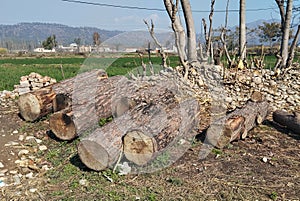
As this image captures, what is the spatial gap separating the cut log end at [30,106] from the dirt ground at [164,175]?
0.56 m

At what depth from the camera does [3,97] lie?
678 centimetres

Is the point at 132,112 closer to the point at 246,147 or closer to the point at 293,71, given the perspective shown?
the point at 246,147

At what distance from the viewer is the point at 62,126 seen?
420cm

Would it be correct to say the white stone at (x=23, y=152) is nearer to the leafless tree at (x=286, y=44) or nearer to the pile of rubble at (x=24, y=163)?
the pile of rubble at (x=24, y=163)

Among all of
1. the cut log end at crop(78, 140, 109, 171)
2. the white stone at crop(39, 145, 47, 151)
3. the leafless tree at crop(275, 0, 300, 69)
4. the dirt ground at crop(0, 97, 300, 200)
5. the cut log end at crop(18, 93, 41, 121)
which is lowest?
the dirt ground at crop(0, 97, 300, 200)

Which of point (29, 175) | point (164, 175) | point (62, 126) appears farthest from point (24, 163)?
point (164, 175)

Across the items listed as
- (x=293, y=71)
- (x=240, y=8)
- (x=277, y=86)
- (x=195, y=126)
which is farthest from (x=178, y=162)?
(x=240, y=8)

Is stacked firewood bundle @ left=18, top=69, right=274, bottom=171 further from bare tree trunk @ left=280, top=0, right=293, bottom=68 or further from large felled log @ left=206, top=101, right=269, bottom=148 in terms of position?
bare tree trunk @ left=280, top=0, right=293, bottom=68

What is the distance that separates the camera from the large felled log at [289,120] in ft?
15.7

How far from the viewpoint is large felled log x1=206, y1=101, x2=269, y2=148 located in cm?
404

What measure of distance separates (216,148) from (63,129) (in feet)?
6.88

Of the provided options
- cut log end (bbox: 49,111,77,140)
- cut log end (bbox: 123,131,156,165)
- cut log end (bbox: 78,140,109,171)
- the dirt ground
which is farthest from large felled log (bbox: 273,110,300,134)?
cut log end (bbox: 49,111,77,140)

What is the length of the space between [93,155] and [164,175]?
82 cm

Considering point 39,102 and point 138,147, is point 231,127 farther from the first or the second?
point 39,102
